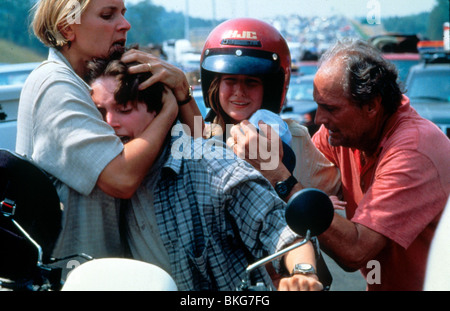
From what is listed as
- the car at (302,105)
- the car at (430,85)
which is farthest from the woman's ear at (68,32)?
the car at (430,85)

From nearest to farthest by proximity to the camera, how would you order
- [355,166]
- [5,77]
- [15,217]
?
[15,217] < [355,166] < [5,77]

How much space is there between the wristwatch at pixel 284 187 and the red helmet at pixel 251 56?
73 cm

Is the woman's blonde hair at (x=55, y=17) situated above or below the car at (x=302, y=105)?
above

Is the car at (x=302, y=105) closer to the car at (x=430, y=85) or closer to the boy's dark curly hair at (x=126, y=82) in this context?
the car at (x=430, y=85)

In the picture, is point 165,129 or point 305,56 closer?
point 165,129

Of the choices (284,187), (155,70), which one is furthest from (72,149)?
(284,187)

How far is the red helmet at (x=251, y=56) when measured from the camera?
315 centimetres

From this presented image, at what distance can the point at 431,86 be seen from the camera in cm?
936

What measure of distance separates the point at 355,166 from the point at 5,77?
19.8 feet

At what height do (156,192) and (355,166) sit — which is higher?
(156,192)
